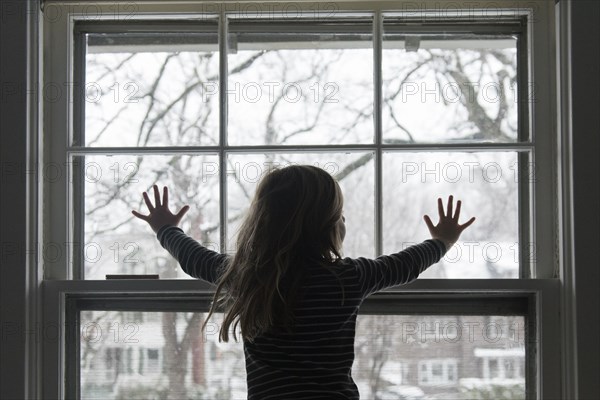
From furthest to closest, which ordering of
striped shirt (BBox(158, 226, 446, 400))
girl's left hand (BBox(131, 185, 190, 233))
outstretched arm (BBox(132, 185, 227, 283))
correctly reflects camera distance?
girl's left hand (BBox(131, 185, 190, 233)) < outstretched arm (BBox(132, 185, 227, 283)) < striped shirt (BBox(158, 226, 446, 400))

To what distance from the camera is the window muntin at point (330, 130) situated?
182cm

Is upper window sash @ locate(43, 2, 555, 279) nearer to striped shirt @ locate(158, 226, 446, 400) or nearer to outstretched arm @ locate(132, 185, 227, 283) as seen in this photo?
outstretched arm @ locate(132, 185, 227, 283)

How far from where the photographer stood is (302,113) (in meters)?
1.84

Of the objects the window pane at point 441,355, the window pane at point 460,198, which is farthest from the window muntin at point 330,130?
the window pane at point 441,355

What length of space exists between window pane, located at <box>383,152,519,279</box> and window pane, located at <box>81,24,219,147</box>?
0.45 metres

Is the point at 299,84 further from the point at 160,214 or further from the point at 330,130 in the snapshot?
the point at 160,214

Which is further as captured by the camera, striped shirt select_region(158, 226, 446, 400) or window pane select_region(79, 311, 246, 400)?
window pane select_region(79, 311, 246, 400)

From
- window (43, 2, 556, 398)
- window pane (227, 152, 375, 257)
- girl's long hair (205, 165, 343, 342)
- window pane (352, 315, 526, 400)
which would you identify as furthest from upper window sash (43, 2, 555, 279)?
girl's long hair (205, 165, 343, 342)

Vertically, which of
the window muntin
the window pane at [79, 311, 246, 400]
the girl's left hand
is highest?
the window muntin

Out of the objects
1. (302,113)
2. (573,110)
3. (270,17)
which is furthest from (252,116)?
(573,110)

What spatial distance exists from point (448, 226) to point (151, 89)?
76 centimetres

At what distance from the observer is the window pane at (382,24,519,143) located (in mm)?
1836

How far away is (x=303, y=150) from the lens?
5.96 feet

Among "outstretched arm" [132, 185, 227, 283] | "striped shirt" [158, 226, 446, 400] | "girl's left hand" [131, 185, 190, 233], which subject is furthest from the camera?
"girl's left hand" [131, 185, 190, 233]
